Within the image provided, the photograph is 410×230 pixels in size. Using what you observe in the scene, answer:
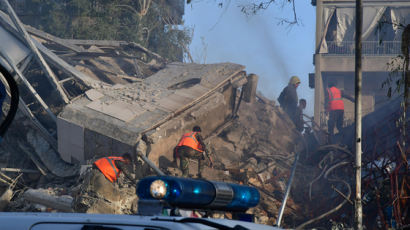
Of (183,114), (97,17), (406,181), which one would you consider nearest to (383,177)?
(406,181)

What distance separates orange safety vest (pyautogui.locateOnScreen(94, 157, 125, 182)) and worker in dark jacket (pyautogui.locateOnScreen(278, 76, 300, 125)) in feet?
26.6

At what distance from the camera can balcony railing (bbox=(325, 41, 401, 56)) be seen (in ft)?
62.7

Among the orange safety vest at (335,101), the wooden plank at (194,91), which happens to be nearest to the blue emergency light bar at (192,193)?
the wooden plank at (194,91)

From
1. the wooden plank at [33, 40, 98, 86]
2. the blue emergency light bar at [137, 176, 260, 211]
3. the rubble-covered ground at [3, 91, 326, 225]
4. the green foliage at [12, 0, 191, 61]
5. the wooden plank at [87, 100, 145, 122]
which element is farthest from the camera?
the green foliage at [12, 0, 191, 61]

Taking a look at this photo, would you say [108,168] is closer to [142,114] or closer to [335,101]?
[142,114]

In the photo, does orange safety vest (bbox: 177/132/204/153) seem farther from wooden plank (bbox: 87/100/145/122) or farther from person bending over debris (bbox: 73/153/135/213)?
person bending over debris (bbox: 73/153/135/213)

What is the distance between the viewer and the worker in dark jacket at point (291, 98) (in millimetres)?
16797

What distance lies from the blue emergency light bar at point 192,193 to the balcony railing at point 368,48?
17.0 metres

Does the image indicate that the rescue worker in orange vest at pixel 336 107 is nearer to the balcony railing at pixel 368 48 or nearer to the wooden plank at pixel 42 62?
the balcony railing at pixel 368 48

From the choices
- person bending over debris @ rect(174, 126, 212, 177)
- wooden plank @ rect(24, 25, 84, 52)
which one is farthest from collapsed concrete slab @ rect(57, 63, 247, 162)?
wooden plank @ rect(24, 25, 84, 52)

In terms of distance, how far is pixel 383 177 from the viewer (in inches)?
359

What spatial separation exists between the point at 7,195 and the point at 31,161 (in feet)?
6.49

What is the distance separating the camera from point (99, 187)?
990 centimetres

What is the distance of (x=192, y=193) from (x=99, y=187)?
7.79 m
